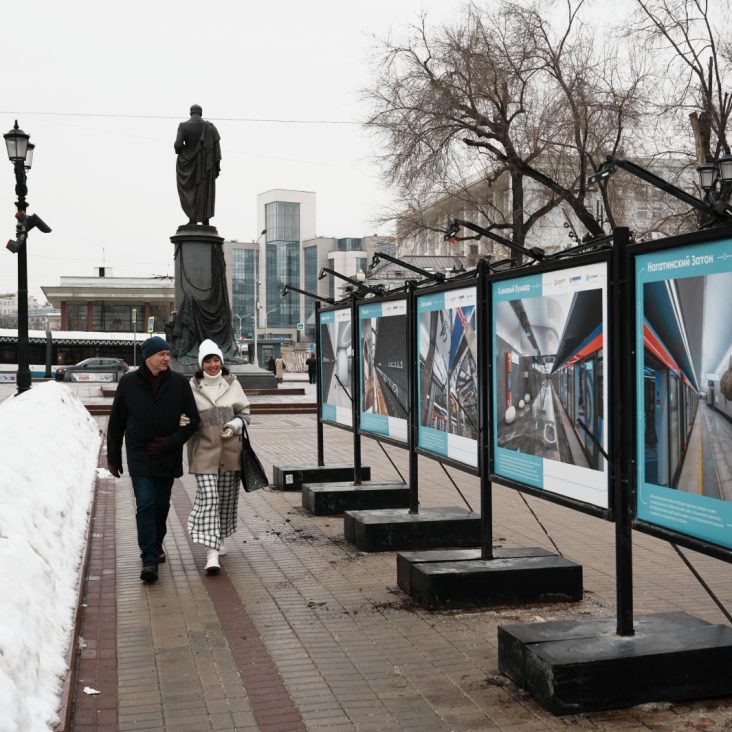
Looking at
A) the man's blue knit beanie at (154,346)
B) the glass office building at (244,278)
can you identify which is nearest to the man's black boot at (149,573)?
the man's blue knit beanie at (154,346)

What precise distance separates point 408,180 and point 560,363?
22325 mm

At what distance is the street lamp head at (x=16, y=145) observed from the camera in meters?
17.1

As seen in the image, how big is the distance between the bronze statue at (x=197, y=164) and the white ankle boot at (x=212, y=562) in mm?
18512

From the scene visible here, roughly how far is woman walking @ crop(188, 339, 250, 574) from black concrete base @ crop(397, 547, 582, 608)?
1697 mm

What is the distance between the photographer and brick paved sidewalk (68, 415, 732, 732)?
14.7 feet

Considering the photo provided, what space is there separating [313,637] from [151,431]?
220cm

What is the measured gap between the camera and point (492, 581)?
6270mm

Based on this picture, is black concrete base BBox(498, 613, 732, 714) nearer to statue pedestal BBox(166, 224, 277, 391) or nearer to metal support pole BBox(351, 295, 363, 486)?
metal support pole BBox(351, 295, 363, 486)

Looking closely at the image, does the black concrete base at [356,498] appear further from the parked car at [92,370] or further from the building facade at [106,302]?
the building facade at [106,302]

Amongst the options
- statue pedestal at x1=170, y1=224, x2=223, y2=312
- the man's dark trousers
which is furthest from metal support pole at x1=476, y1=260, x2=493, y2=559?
statue pedestal at x1=170, y1=224, x2=223, y2=312

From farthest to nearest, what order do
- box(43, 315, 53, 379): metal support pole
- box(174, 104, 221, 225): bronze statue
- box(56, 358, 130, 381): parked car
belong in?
box(43, 315, 53, 379): metal support pole
box(56, 358, 130, 381): parked car
box(174, 104, 221, 225): bronze statue

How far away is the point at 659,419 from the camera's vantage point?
4.41 m

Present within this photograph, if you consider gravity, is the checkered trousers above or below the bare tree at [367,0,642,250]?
below

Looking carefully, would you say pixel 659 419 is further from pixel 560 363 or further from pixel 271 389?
pixel 271 389
